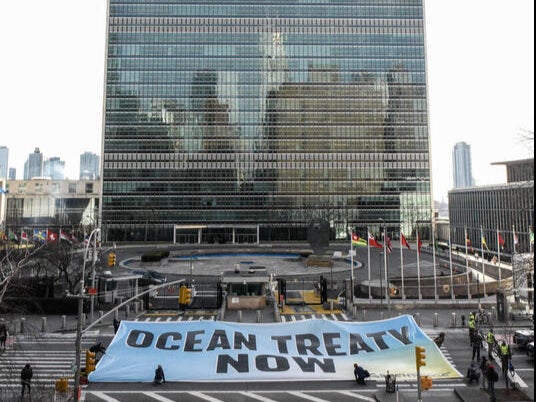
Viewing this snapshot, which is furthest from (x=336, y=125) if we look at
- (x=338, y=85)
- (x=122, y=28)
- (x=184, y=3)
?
(x=122, y=28)

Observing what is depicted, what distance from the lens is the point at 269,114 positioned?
11819 cm

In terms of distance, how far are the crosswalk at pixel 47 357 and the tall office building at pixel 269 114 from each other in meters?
85.6

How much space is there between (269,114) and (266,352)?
341ft

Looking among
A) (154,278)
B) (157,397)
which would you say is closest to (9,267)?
(157,397)

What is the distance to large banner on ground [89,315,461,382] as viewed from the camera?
60.5 feet

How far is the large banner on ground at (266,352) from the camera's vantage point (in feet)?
60.5

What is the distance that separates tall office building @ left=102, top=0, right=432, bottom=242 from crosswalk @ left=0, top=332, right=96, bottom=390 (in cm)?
8559

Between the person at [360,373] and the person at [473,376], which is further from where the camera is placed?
the person at [473,376]

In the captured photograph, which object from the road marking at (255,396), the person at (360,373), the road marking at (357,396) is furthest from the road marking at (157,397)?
the person at (360,373)

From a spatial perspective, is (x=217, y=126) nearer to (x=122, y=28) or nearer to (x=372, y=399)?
(x=122, y=28)

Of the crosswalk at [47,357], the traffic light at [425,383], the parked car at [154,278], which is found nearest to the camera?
the traffic light at [425,383]

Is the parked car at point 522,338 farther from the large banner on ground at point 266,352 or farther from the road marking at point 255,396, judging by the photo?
the road marking at point 255,396

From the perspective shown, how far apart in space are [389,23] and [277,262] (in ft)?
281

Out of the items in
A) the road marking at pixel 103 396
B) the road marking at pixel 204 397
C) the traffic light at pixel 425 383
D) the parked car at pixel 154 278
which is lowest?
the road marking at pixel 204 397
